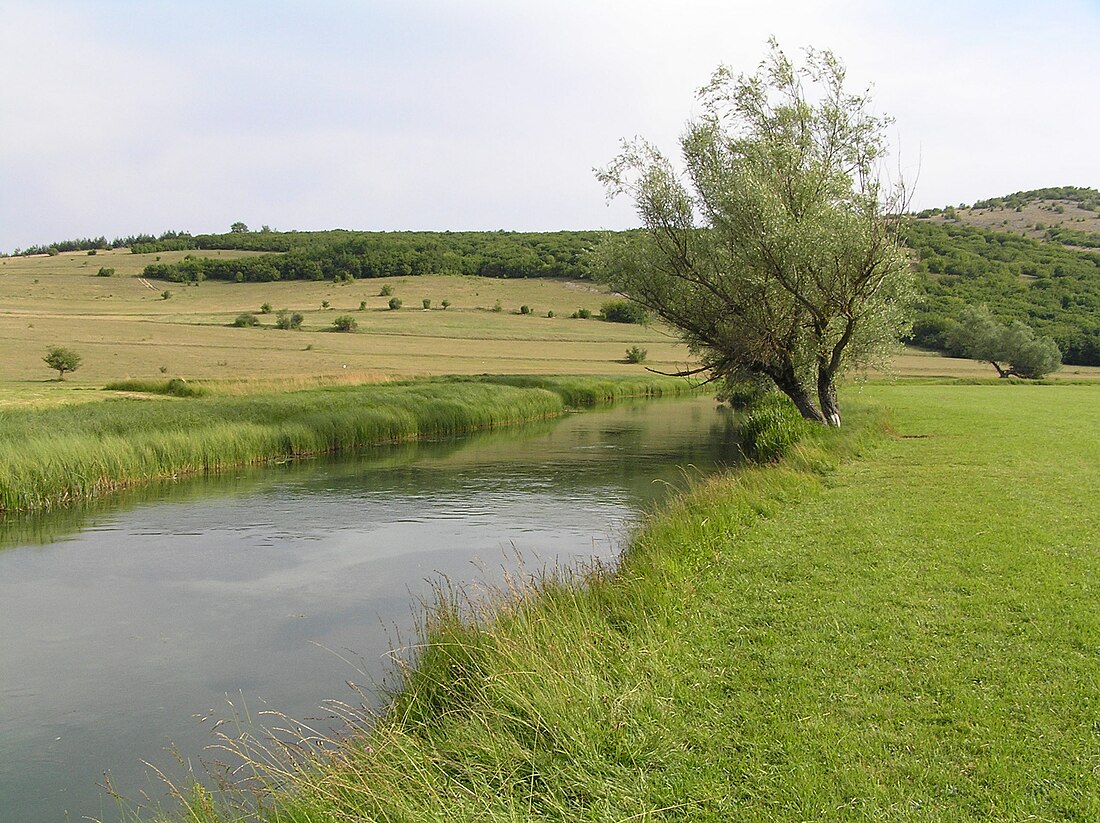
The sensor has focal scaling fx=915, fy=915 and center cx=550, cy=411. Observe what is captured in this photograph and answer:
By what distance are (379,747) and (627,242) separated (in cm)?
1989

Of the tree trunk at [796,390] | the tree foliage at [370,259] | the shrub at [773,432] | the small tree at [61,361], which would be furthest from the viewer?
the tree foliage at [370,259]

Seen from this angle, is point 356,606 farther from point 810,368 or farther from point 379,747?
point 810,368

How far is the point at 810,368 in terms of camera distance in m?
23.0

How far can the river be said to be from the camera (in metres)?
8.16

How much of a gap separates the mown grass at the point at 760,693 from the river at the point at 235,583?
1218 millimetres

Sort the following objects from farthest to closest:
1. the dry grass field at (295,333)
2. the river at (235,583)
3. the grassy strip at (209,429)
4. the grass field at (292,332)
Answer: the grass field at (292,332), the dry grass field at (295,333), the grassy strip at (209,429), the river at (235,583)

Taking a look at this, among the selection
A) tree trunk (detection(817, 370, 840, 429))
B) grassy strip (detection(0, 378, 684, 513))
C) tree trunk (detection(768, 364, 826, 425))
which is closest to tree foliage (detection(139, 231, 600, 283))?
grassy strip (detection(0, 378, 684, 513))

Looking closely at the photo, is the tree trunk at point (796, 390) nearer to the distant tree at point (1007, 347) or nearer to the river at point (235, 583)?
the river at point (235, 583)

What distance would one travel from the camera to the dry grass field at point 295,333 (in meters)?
42.8

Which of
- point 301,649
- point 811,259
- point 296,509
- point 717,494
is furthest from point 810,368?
point 301,649

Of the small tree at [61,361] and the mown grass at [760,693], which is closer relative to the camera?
the mown grass at [760,693]

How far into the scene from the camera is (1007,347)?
189 ft

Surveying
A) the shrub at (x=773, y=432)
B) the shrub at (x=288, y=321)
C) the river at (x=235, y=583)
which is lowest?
the river at (x=235, y=583)

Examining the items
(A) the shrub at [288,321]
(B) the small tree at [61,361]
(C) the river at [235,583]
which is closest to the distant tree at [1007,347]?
(C) the river at [235,583]
